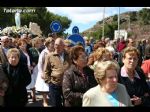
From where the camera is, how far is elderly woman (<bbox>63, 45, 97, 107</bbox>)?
553 centimetres

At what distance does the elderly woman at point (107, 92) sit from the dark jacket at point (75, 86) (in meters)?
1.24

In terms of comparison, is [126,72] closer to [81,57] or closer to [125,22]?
[81,57]

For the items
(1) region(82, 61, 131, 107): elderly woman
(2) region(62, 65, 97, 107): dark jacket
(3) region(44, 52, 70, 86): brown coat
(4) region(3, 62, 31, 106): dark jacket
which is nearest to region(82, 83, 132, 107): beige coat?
(1) region(82, 61, 131, 107): elderly woman

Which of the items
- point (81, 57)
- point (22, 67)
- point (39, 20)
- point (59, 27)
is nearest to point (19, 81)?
point (22, 67)

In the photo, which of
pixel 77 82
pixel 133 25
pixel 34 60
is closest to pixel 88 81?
pixel 77 82

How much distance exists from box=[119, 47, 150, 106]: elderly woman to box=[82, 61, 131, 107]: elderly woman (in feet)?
3.68

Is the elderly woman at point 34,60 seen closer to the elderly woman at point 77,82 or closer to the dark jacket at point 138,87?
the elderly woman at point 77,82

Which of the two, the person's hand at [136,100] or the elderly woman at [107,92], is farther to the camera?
the person's hand at [136,100]

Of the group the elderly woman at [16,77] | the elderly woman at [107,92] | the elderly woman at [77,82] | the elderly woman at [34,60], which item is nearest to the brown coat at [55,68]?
the elderly woman at [16,77]

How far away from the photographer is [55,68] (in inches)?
295

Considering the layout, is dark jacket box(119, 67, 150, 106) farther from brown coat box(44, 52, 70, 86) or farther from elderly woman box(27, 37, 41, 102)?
elderly woman box(27, 37, 41, 102)

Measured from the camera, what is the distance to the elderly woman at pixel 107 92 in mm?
4078
